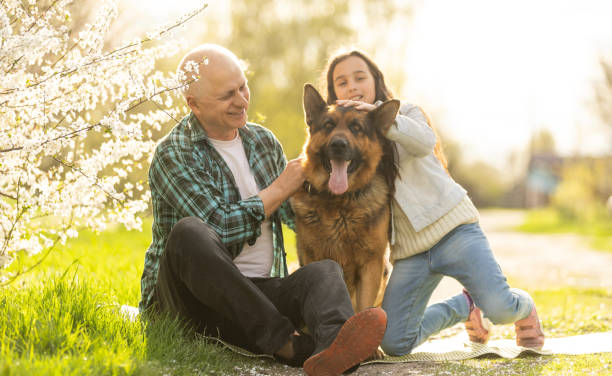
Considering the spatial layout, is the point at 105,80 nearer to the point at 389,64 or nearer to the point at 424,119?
the point at 424,119

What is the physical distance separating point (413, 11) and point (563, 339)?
14.3 m

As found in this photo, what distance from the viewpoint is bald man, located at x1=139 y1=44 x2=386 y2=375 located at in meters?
2.95

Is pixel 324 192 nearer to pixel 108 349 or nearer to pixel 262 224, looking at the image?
pixel 262 224

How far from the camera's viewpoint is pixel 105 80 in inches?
144

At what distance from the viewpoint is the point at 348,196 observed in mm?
3904

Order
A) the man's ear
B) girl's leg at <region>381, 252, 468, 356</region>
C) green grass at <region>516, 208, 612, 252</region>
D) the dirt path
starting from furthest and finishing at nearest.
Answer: green grass at <region>516, 208, 612, 252</region> < girl's leg at <region>381, 252, 468, 356</region> < the man's ear < the dirt path

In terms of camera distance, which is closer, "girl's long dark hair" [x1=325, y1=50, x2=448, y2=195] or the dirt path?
the dirt path

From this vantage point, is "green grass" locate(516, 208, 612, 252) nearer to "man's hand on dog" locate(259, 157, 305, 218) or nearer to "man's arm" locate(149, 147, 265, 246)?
"man's hand on dog" locate(259, 157, 305, 218)

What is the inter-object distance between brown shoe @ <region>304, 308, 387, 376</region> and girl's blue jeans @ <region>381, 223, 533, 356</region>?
124 cm

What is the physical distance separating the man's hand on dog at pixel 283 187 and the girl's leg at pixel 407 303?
3.09 feet

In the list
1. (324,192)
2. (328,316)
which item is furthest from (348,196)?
(328,316)

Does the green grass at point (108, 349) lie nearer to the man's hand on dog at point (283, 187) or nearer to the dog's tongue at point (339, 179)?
the man's hand on dog at point (283, 187)

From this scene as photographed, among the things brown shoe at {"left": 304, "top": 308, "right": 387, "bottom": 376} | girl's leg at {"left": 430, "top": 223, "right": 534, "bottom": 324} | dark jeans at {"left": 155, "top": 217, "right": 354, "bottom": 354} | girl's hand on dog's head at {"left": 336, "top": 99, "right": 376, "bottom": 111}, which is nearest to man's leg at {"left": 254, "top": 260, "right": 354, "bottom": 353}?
dark jeans at {"left": 155, "top": 217, "right": 354, "bottom": 354}

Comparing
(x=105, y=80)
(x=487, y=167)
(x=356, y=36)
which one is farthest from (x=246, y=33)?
(x=487, y=167)
